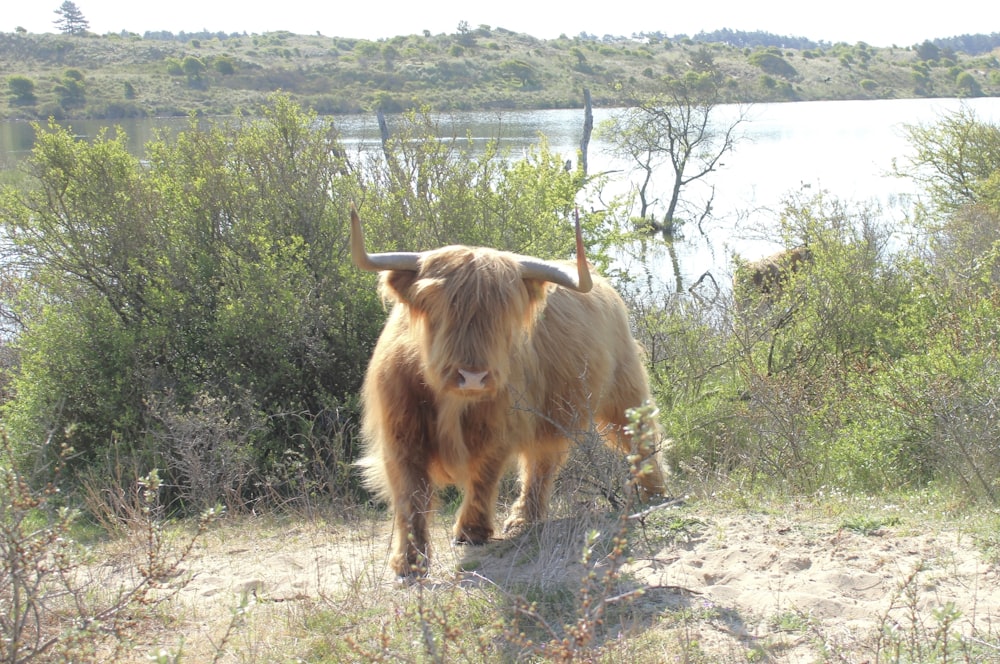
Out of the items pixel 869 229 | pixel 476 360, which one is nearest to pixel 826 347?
pixel 869 229

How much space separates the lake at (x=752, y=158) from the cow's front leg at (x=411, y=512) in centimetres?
686

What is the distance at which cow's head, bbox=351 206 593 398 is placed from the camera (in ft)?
14.4

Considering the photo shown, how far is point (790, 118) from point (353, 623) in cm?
5563

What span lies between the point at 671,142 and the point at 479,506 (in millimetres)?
26087

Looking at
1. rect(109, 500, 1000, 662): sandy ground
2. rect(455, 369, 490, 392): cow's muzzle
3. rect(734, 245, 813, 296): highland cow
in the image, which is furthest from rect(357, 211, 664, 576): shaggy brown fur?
rect(734, 245, 813, 296): highland cow

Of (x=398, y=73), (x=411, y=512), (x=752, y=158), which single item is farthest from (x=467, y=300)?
(x=398, y=73)

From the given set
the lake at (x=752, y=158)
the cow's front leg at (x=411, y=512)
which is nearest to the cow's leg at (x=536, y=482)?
the cow's front leg at (x=411, y=512)

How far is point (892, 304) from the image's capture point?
35.3ft

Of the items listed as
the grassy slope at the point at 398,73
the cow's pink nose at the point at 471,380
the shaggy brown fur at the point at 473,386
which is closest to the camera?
the cow's pink nose at the point at 471,380

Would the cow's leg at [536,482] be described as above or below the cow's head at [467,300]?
below

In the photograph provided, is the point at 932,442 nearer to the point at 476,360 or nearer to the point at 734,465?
the point at 734,465

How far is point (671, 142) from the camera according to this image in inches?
1165

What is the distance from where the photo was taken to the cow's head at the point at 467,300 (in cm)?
439

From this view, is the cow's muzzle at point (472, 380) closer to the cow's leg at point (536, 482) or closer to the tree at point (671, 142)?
the cow's leg at point (536, 482)
